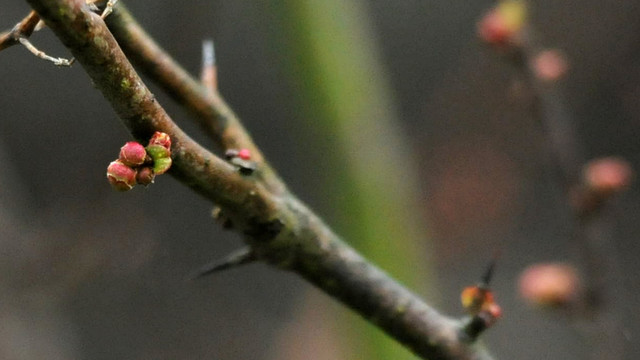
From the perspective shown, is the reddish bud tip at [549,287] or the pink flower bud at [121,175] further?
the reddish bud tip at [549,287]

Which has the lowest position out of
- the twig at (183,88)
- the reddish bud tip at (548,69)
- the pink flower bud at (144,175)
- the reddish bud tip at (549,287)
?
the pink flower bud at (144,175)

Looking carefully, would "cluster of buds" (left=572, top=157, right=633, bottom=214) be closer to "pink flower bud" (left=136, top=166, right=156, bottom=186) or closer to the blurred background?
the blurred background

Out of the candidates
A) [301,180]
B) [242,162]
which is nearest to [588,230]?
[242,162]

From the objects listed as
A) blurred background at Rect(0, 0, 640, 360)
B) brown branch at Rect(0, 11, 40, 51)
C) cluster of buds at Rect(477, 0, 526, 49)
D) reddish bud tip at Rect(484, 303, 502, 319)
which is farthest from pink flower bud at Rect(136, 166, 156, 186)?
blurred background at Rect(0, 0, 640, 360)

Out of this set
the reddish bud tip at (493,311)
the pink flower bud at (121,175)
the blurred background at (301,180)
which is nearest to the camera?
the pink flower bud at (121,175)

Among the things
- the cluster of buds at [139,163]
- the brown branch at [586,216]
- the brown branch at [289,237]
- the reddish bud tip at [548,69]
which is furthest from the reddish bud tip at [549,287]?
the cluster of buds at [139,163]

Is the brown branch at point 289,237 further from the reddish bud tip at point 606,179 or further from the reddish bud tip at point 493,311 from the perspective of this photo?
the reddish bud tip at point 606,179

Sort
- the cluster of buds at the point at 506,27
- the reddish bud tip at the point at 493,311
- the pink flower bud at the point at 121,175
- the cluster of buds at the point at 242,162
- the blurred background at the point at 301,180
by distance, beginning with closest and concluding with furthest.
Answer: the pink flower bud at the point at 121,175 → the cluster of buds at the point at 242,162 → the reddish bud tip at the point at 493,311 → the cluster of buds at the point at 506,27 → the blurred background at the point at 301,180
